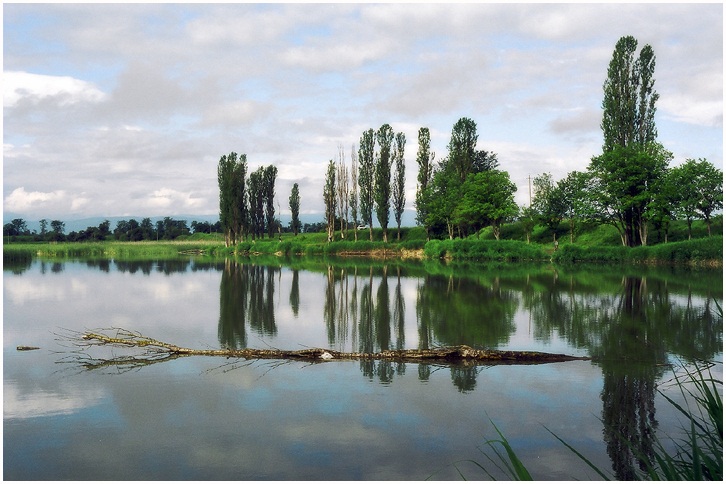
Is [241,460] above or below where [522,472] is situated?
below

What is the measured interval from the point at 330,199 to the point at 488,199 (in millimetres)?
18310

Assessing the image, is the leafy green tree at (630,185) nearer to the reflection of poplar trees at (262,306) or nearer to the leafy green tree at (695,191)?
the leafy green tree at (695,191)

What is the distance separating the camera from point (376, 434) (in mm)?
6215

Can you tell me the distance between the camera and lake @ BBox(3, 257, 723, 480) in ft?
18.3

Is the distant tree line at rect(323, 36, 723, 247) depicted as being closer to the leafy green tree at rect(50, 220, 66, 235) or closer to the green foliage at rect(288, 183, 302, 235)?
the green foliage at rect(288, 183, 302, 235)

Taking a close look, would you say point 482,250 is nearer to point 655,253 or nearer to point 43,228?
point 655,253

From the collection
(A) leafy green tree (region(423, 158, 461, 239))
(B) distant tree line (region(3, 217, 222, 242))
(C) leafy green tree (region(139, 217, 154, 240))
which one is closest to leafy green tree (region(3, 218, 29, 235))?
(B) distant tree line (region(3, 217, 222, 242))

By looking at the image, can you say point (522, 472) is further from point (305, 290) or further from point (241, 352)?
point (305, 290)

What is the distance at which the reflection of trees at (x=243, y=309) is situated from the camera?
12312 mm

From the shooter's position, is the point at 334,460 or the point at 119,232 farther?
the point at 119,232

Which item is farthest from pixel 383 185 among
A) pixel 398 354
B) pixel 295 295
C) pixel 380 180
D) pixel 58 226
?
pixel 58 226

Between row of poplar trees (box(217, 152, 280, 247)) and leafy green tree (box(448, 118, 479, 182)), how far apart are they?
21525 mm

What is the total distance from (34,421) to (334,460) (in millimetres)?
3290

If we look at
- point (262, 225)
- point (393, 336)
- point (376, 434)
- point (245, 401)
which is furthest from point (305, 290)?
point (262, 225)
